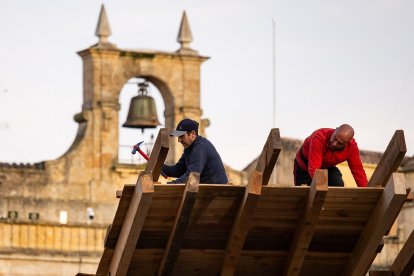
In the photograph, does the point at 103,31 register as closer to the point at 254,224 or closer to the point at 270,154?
the point at 254,224

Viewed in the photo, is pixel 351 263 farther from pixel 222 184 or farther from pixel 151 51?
pixel 151 51

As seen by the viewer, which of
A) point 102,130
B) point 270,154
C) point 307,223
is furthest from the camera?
point 102,130

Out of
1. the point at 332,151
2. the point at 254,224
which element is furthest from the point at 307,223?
the point at 332,151

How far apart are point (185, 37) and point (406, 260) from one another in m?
47.4

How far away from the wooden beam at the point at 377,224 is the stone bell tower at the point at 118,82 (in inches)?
1835

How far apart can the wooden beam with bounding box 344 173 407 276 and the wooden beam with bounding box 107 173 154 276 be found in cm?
198

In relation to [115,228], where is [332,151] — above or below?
above

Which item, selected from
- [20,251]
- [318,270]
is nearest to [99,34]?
[20,251]

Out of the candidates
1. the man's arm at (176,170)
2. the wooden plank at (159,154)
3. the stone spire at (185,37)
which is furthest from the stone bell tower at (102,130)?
the wooden plank at (159,154)

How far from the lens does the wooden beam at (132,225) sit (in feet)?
67.2

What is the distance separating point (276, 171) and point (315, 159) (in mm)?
50469

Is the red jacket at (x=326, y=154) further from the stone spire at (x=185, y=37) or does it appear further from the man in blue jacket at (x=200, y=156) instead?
the stone spire at (x=185, y=37)

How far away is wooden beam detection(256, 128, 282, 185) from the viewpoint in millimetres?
20531

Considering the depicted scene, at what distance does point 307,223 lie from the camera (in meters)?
21.2
